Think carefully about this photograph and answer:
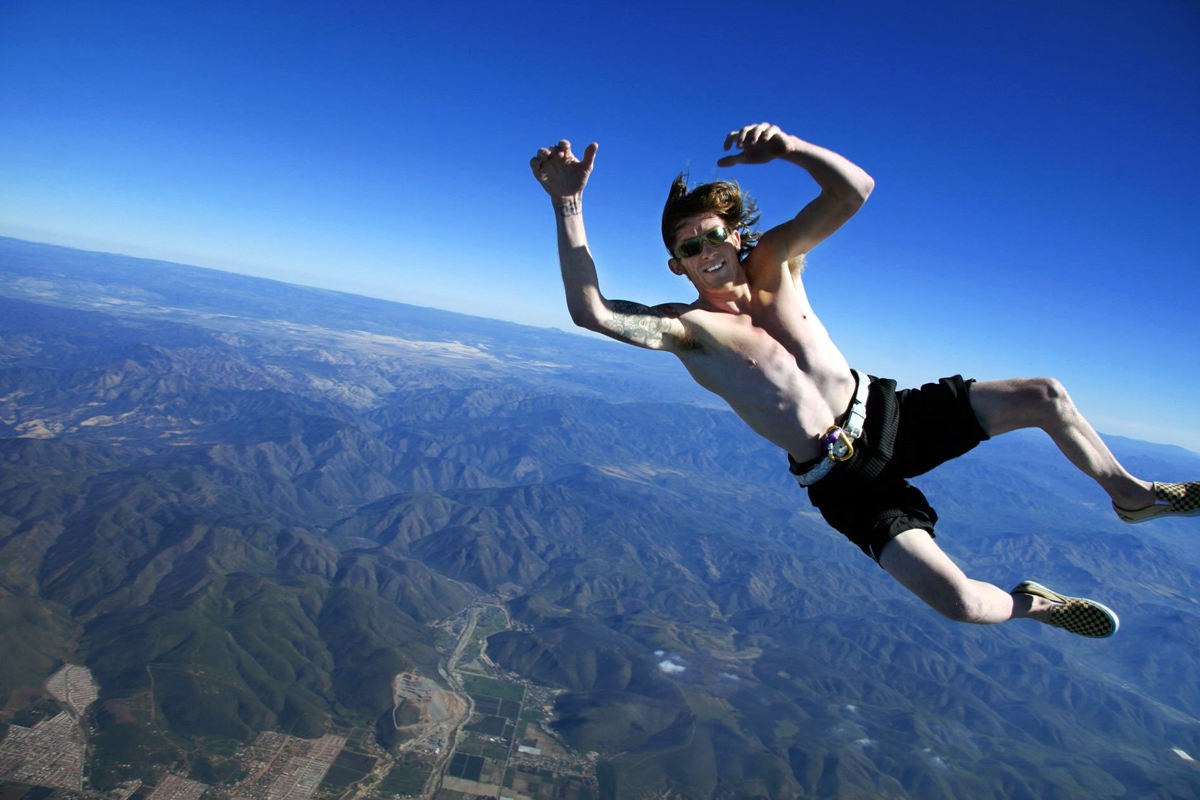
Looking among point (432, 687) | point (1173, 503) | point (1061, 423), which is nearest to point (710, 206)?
point (1061, 423)

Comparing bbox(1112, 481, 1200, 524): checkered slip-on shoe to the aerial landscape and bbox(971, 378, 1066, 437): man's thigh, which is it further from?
the aerial landscape

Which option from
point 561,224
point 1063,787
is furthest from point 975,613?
point 1063,787

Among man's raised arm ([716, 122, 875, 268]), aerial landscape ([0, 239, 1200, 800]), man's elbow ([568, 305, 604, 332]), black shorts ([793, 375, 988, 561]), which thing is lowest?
aerial landscape ([0, 239, 1200, 800])

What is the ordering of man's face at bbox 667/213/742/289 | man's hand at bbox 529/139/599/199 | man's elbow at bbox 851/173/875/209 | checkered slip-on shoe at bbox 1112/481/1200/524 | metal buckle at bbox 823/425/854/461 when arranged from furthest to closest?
metal buckle at bbox 823/425/854/461
man's face at bbox 667/213/742/289
checkered slip-on shoe at bbox 1112/481/1200/524
man's elbow at bbox 851/173/875/209
man's hand at bbox 529/139/599/199

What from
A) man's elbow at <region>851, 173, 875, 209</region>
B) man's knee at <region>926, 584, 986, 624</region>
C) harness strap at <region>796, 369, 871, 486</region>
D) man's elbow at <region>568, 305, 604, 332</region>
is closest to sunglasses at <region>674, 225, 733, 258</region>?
man's elbow at <region>851, 173, 875, 209</region>

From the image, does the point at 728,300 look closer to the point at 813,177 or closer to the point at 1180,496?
the point at 813,177

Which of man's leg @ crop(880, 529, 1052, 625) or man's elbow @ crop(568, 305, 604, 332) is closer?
man's elbow @ crop(568, 305, 604, 332)
